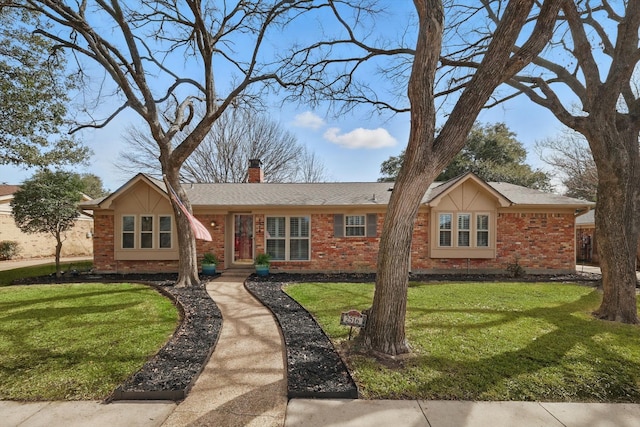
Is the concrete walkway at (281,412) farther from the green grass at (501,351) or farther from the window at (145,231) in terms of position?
the window at (145,231)

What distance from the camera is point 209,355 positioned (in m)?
4.31

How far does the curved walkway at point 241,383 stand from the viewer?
297 cm

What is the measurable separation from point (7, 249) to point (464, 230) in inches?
918

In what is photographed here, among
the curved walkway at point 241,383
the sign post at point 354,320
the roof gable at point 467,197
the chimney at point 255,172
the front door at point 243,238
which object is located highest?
the chimney at point 255,172

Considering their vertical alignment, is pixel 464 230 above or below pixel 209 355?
above

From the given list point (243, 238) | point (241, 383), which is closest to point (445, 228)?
point (243, 238)

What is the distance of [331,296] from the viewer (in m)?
7.75

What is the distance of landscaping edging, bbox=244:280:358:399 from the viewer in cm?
335

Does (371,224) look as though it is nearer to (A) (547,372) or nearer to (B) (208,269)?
(B) (208,269)

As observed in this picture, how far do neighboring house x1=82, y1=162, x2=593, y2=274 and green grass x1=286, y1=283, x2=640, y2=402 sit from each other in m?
3.70

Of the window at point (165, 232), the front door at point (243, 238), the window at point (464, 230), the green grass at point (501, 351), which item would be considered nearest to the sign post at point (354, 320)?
the green grass at point (501, 351)

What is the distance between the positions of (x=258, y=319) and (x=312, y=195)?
22.2 ft

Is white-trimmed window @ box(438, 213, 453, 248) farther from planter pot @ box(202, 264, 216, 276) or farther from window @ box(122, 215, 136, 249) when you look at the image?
window @ box(122, 215, 136, 249)

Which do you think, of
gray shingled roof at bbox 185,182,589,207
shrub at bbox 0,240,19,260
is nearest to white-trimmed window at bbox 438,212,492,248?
gray shingled roof at bbox 185,182,589,207
